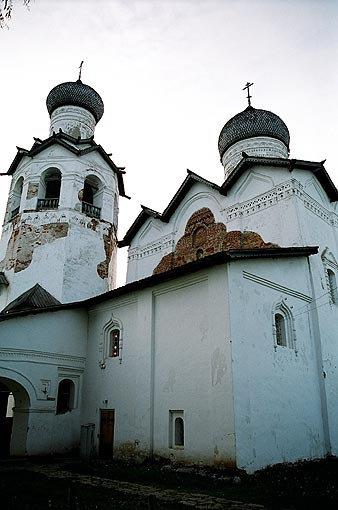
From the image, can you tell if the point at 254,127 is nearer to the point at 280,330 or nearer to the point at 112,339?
the point at 280,330

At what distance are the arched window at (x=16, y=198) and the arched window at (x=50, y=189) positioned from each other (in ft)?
3.48

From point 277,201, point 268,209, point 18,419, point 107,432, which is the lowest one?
point 107,432

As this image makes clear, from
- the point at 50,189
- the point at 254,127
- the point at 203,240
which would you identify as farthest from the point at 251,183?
the point at 50,189

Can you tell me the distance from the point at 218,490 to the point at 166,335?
3845 mm

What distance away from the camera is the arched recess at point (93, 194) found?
16719 millimetres

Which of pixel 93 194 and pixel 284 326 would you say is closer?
pixel 284 326

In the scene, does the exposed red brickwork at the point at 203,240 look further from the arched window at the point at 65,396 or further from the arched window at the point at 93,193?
the arched window at the point at 65,396

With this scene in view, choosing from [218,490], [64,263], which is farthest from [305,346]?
[64,263]

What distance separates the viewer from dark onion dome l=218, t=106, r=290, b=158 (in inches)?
621

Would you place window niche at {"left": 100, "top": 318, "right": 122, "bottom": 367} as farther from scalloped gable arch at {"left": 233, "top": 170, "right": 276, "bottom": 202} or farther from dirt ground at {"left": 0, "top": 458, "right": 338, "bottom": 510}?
scalloped gable arch at {"left": 233, "top": 170, "right": 276, "bottom": 202}

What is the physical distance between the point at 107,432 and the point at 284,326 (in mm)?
4883

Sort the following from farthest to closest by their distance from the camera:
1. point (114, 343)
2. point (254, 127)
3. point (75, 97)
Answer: point (75, 97), point (254, 127), point (114, 343)

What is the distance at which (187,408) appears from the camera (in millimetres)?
8750

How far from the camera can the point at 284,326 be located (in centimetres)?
963
